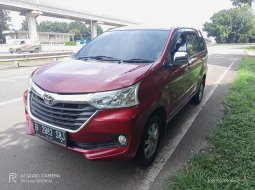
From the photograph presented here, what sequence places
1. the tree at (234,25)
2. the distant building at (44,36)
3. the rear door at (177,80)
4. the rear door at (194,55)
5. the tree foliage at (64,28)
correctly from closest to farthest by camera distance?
the rear door at (177,80) < the rear door at (194,55) < the distant building at (44,36) < the tree at (234,25) < the tree foliage at (64,28)

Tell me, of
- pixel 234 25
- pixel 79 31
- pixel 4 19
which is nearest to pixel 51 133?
pixel 234 25

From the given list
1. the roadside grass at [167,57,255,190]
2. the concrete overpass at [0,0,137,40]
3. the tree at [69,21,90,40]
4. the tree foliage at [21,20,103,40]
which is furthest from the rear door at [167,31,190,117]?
the tree foliage at [21,20,103,40]

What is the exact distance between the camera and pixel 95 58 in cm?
359

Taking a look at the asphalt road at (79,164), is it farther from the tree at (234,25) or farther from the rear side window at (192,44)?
the tree at (234,25)

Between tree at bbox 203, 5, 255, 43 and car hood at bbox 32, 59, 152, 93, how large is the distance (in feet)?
220

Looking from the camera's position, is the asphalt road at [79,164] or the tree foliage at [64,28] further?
the tree foliage at [64,28]

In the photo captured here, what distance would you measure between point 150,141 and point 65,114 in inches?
44.8

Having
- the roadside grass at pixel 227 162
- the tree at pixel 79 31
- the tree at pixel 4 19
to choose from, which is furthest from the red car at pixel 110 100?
the tree at pixel 79 31

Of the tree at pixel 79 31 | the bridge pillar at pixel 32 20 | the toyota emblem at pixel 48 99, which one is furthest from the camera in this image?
the tree at pixel 79 31

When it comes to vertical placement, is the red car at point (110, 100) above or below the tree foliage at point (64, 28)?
below

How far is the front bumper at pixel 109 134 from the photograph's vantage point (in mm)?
2470

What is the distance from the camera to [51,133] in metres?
2.72

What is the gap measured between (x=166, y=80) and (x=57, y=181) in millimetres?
1821

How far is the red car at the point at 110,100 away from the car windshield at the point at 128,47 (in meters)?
0.02
